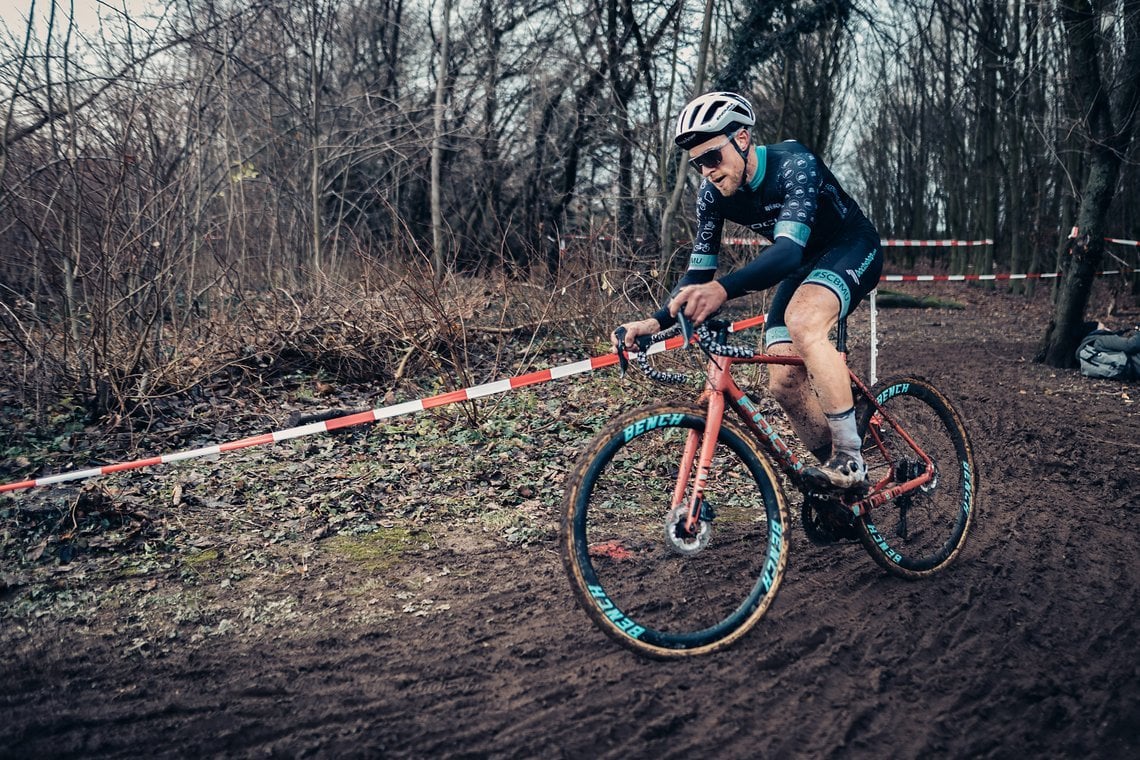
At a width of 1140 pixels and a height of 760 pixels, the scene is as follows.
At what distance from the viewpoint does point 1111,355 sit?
32.9ft

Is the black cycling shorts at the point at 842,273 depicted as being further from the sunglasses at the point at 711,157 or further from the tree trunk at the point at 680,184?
the tree trunk at the point at 680,184

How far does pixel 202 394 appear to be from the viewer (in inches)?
303

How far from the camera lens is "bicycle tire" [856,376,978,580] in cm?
417

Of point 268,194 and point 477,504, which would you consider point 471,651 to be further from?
Answer: point 268,194

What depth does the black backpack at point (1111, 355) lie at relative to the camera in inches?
388

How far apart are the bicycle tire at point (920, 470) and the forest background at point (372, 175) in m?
3.81

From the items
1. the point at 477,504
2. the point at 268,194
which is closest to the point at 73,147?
the point at 477,504

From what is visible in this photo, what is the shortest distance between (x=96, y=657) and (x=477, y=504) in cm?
255

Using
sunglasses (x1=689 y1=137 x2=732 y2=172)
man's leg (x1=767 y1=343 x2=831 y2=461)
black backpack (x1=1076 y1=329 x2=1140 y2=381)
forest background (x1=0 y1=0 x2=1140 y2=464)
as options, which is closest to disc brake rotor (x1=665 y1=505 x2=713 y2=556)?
man's leg (x1=767 y1=343 x2=831 y2=461)

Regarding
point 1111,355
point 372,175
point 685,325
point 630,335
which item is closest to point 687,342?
point 685,325

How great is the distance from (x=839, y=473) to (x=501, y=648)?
1.60m

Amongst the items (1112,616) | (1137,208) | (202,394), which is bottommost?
(1112,616)

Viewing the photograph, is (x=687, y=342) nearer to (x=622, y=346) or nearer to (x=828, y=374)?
(x=622, y=346)

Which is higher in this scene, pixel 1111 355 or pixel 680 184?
pixel 680 184
